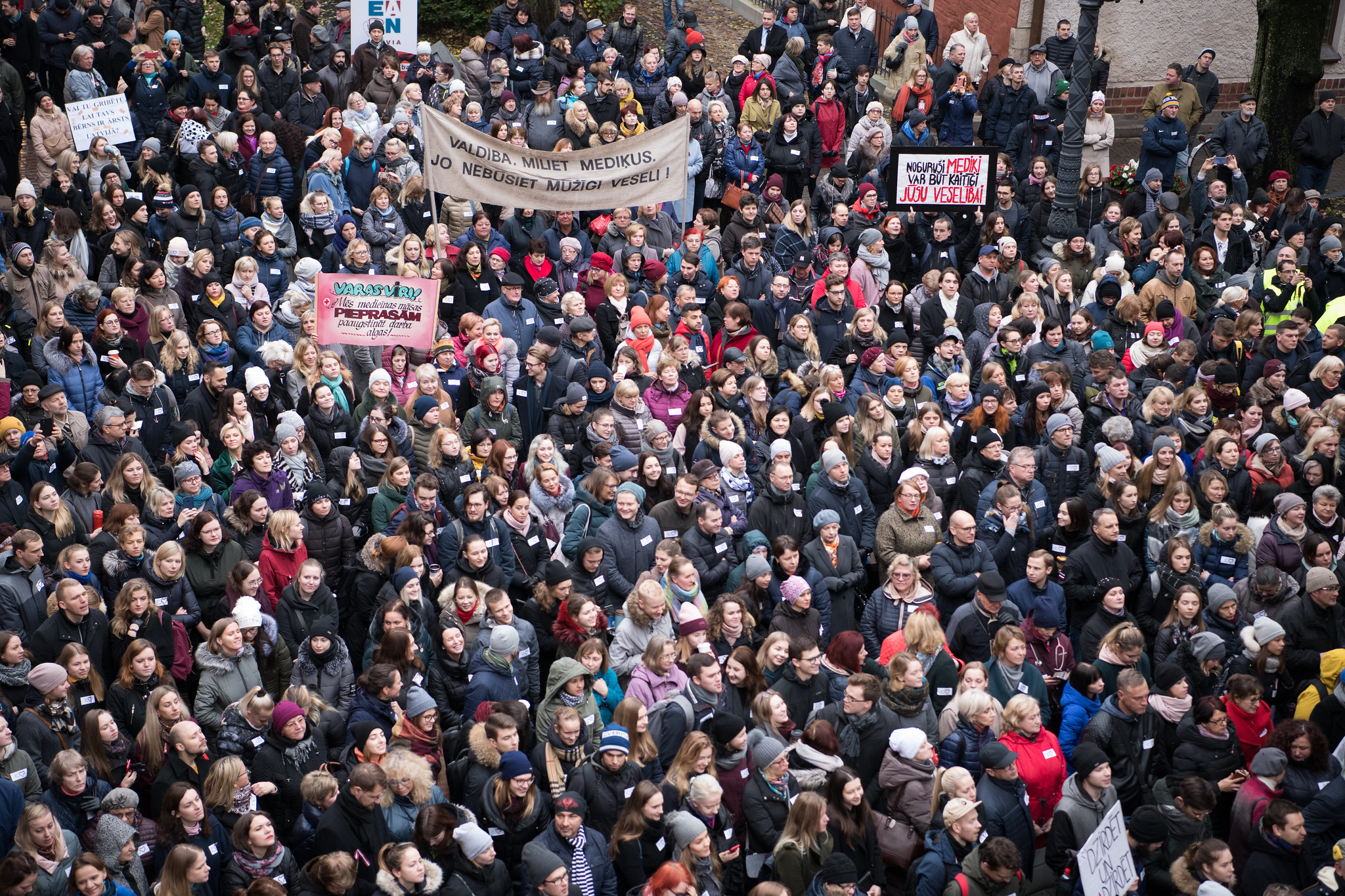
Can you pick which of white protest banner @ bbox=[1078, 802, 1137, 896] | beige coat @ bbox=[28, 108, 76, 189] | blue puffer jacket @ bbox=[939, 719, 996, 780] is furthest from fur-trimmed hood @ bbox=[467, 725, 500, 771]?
beige coat @ bbox=[28, 108, 76, 189]

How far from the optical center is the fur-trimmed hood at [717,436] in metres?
11.1

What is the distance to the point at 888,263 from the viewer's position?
1472 centimetres

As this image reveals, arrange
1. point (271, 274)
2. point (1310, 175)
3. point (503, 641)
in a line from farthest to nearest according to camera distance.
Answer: point (1310, 175) → point (271, 274) → point (503, 641)

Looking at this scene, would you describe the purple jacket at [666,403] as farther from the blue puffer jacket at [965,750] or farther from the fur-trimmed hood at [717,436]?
the blue puffer jacket at [965,750]

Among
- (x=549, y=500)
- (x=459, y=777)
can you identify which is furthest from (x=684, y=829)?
(x=549, y=500)

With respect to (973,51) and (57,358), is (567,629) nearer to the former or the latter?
(57,358)

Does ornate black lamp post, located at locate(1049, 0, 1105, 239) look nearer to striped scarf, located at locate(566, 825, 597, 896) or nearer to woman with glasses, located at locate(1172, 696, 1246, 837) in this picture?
woman with glasses, located at locate(1172, 696, 1246, 837)

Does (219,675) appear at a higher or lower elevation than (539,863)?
higher

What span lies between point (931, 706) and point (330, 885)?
3.59m

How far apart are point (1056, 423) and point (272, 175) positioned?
870 cm

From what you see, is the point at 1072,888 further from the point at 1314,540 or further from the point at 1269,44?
the point at 1269,44

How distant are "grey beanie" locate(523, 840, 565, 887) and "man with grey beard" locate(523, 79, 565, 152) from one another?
11022 millimetres

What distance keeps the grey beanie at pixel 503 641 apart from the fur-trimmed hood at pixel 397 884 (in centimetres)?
184

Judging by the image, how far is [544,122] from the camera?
55.6 ft
